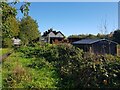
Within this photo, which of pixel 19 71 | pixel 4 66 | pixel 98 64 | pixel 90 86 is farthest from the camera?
pixel 4 66

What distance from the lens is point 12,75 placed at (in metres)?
11.8

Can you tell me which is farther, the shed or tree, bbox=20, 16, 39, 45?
tree, bbox=20, 16, 39, 45

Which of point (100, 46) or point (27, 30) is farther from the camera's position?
point (27, 30)

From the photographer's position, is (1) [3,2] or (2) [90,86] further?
(2) [90,86]

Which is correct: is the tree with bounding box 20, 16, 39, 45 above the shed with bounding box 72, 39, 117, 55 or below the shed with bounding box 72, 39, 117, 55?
above

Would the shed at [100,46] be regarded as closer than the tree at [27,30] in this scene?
Yes

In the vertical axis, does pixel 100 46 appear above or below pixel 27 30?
below

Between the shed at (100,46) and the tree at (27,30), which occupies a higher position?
the tree at (27,30)

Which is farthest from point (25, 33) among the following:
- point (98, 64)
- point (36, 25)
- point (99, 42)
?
point (98, 64)

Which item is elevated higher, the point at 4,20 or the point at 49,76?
the point at 4,20

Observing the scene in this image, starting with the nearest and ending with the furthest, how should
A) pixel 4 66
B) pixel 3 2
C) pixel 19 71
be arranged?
pixel 3 2 → pixel 19 71 → pixel 4 66

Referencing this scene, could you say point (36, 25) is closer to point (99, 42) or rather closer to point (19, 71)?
point (99, 42)

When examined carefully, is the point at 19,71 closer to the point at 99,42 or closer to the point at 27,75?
the point at 27,75

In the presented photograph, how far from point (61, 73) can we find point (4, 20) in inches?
224
